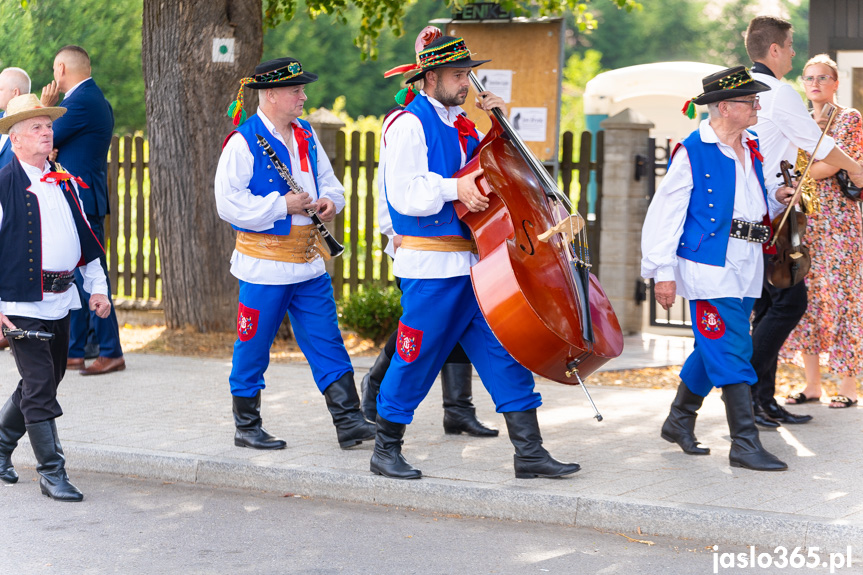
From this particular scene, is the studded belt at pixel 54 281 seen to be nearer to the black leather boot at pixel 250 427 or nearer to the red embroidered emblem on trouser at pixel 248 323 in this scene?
the red embroidered emblem on trouser at pixel 248 323

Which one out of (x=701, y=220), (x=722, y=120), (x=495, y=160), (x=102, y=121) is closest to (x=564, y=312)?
(x=495, y=160)

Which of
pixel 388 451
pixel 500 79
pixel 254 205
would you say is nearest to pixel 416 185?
pixel 254 205

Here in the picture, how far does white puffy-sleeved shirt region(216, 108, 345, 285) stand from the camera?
588cm

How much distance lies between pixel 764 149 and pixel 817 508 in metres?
2.30

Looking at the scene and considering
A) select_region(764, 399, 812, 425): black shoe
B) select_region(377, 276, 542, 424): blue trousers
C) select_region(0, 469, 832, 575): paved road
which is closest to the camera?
select_region(0, 469, 832, 575): paved road

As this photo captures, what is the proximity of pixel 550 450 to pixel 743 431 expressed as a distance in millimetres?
1014

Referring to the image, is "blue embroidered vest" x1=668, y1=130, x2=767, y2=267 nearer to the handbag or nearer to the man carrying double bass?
the man carrying double bass

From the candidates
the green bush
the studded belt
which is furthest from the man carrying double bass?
the green bush

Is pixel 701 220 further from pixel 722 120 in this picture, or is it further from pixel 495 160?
pixel 495 160

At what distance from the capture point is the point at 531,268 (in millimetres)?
4957

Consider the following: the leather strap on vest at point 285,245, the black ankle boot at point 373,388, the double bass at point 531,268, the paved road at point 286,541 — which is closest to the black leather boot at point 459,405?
A: the black ankle boot at point 373,388

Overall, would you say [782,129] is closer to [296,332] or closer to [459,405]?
[459,405]

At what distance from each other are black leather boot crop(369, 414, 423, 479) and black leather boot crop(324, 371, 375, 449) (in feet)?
1.64

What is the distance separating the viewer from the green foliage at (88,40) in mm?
14594
